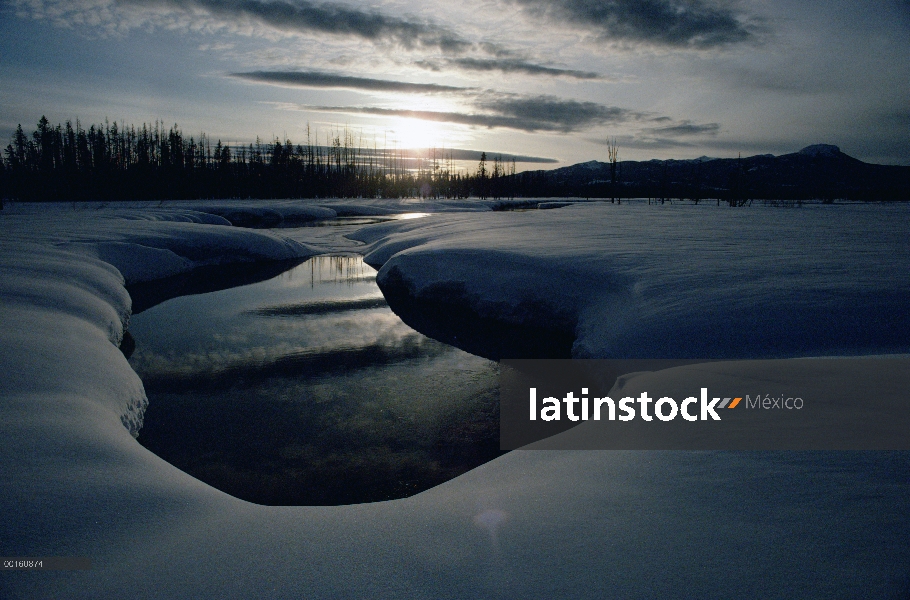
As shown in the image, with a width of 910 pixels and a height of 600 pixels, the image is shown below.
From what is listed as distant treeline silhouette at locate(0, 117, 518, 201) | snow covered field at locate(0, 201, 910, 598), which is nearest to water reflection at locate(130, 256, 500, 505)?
snow covered field at locate(0, 201, 910, 598)

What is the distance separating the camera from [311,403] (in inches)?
187

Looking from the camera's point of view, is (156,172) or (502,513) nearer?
(502,513)

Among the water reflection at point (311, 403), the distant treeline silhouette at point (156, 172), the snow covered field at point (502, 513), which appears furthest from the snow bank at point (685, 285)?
the distant treeline silhouette at point (156, 172)

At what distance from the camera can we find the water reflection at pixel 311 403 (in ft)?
11.8

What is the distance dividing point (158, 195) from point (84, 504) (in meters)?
55.4

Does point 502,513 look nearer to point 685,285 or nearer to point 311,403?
point 311,403

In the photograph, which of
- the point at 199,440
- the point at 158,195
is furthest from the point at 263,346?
the point at 158,195

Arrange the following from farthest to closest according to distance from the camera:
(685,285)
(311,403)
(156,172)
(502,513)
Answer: (156,172), (685,285), (311,403), (502,513)

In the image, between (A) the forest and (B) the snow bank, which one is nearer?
(B) the snow bank

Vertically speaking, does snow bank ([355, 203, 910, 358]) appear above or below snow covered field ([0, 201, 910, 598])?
above

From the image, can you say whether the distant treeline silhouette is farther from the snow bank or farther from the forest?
the snow bank

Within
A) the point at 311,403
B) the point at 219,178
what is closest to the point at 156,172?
the point at 219,178

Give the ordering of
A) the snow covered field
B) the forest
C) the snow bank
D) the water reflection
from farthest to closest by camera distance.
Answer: the forest < the snow bank < the water reflection < the snow covered field

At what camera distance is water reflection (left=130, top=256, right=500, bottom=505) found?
11.8 ft
